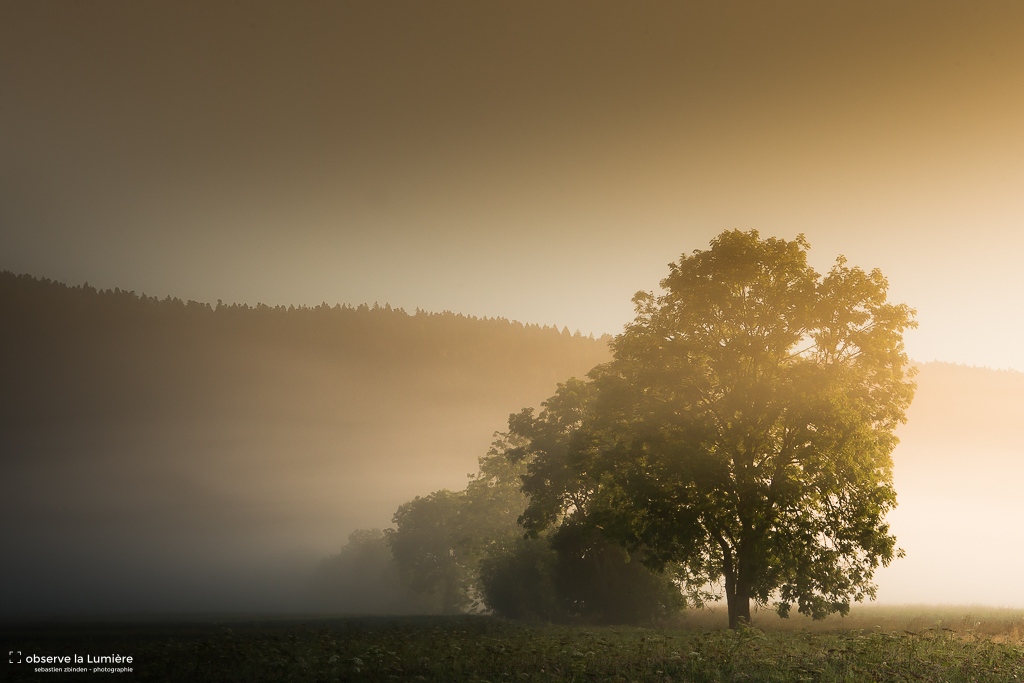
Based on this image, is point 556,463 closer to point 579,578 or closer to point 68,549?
point 579,578

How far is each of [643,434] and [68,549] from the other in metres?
208

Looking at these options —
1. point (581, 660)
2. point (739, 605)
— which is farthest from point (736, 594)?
point (581, 660)

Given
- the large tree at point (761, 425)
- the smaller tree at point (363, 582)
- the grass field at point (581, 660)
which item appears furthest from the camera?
the smaller tree at point (363, 582)

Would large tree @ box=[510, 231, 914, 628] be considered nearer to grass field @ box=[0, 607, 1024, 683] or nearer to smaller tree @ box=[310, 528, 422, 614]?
grass field @ box=[0, 607, 1024, 683]

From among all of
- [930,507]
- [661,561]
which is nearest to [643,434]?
[661,561]

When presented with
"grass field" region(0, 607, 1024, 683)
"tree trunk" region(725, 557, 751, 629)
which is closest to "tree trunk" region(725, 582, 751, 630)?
"tree trunk" region(725, 557, 751, 629)

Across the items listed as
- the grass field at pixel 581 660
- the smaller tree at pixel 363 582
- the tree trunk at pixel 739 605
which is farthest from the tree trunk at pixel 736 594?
the smaller tree at pixel 363 582

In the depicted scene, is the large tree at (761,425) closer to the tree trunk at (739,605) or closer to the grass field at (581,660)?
the tree trunk at (739,605)

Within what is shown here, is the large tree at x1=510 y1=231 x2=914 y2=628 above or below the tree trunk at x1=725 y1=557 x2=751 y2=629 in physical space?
above

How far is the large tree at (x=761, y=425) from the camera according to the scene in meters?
26.8

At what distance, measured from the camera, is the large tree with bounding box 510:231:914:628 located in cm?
2681

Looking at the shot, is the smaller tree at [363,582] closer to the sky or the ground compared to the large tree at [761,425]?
closer to the ground

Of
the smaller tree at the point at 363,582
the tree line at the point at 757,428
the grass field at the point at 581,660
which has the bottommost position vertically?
the smaller tree at the point at 363,582

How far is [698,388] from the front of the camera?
2995 centimetres
